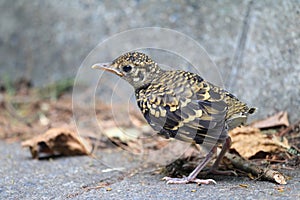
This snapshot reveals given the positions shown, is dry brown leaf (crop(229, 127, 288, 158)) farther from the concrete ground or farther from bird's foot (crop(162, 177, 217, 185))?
bird's foot (crop(162, 177, 217, 185))

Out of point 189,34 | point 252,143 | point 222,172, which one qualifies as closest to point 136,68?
point 222,172

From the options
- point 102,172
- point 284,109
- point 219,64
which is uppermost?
point 219,64

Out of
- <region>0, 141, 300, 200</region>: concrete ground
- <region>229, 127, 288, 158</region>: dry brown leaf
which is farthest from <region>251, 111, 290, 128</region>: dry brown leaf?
<region>0, 141, 300, 200</region>: concrete ground

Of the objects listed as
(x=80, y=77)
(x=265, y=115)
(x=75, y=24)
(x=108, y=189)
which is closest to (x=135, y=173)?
(x=108, y=189)

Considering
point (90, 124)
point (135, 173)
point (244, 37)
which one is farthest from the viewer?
point (90, 124)

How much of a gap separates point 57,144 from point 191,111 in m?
1.74

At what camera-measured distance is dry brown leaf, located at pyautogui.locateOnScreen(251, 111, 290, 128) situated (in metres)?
4.90

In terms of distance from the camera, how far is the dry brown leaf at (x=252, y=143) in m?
4.33

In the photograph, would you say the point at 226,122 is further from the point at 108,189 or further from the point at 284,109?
the point at 284,109

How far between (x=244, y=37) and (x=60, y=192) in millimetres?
2705

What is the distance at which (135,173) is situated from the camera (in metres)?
4.30

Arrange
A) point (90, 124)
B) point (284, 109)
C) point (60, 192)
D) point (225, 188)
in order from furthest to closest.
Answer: point (90, 124), point (284, 109), point (60, 192), point (225, 188)

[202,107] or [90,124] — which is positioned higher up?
[202,107]

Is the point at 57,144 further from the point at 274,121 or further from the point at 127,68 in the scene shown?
the point at 274,121
